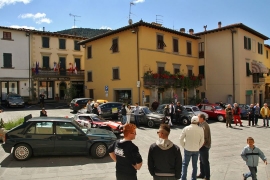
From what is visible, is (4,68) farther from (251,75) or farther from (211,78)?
(251,75)

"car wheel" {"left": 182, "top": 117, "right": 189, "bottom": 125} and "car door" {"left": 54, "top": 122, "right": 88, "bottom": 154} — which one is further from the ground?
"car door" {"left": 54, "top": 122, "right": 88, "bottom": 154}

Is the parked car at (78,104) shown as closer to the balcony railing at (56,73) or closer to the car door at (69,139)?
the balcony railing at (56,73)

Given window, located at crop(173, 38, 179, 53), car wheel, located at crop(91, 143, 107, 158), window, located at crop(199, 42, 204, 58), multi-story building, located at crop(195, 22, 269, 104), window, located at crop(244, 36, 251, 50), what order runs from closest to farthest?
1. car wheel, located at crop(91, 143, 107, 158)
2. window, located at crop(173, 38, 179, 53)
3. multi-story building, located at crop(195, 22, 269, 104)
4. window, located at crop(244, 36, 251, 50)
5. window, located at crop(199, 42, 204, 58)

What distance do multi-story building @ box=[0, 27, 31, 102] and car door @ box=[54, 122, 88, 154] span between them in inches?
1048

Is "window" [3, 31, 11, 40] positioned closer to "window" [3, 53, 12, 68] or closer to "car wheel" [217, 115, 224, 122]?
"window" [3, 53, 12, 68]

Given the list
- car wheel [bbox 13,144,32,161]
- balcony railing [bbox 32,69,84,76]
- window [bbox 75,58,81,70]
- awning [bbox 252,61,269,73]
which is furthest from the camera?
window [bbox 75,58,81,70]

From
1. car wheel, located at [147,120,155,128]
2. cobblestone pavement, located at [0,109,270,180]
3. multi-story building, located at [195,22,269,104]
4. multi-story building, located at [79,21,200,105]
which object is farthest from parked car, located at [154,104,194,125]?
multi-story building, located at [195,22,269,104]

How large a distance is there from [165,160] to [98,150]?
17.8ft

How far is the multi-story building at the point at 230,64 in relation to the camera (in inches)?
1118

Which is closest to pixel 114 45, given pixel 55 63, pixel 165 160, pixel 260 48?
pixel 55 63

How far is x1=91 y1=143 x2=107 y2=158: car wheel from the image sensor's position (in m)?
8.96

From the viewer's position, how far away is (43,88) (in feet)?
116

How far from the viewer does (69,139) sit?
8.77m

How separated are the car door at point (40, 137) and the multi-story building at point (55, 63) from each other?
2571cm
